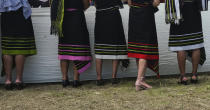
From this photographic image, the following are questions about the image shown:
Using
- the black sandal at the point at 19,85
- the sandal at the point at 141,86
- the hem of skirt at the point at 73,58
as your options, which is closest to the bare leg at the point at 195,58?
the sandal at the point at 141,86

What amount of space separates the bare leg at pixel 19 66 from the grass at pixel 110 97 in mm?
168

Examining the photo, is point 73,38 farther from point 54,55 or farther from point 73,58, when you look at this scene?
point 54,55

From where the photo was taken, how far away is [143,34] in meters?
3.65

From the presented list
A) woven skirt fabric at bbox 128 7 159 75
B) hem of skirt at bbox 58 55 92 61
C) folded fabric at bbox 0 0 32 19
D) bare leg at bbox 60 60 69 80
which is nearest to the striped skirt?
woven skirt fabric at bbox 128 7 159 75

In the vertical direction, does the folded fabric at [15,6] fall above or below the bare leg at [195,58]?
above

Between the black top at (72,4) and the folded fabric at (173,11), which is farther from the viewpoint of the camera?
the black top at (72,4)

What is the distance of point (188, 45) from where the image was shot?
3830mm

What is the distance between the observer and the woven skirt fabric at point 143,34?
3641 millimetres

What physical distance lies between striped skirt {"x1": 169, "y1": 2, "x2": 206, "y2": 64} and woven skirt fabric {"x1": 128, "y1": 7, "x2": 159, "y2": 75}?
0.32 meters

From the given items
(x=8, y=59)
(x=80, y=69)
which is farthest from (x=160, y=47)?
(x=8, y=59)

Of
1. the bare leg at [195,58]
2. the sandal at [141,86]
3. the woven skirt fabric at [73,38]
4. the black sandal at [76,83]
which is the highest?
the woven skirt fabric at [73,38]

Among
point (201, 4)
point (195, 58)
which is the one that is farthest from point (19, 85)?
point (201, 4)

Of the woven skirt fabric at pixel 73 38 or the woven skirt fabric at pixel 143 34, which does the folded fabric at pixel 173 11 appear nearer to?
the woven skirt fabric at pixel 143 34

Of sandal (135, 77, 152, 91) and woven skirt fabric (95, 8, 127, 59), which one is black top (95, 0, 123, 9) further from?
sandal (135, 77, 152, 91)
